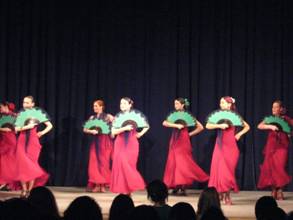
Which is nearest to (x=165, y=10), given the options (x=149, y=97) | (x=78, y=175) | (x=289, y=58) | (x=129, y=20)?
(x=129, y=20)

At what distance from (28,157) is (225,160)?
10.6 feet

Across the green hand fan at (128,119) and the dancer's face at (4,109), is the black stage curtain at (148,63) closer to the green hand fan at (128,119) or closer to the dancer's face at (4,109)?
the dancer's face at (4,109)

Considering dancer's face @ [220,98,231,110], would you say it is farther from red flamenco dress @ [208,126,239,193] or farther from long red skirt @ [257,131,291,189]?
long red skirt @ [257,131,291,189]

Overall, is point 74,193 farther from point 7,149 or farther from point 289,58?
point 289,58

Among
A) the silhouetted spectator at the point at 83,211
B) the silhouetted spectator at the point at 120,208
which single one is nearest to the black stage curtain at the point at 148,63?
the silhouetted spectator at the point at 120,208

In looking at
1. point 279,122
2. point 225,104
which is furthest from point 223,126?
point 279,122

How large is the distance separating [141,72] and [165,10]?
1.36 metres

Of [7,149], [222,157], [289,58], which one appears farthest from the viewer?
[289,58]

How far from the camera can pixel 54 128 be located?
13.2m

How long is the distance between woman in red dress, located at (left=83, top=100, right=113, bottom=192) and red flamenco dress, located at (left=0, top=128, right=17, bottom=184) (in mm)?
1342

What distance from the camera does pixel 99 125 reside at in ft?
38.5

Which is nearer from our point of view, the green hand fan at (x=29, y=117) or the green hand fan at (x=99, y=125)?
the green hand fan at (x=29, y=117)

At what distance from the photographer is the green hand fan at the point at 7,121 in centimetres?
1113

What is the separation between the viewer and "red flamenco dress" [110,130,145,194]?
9.98m
